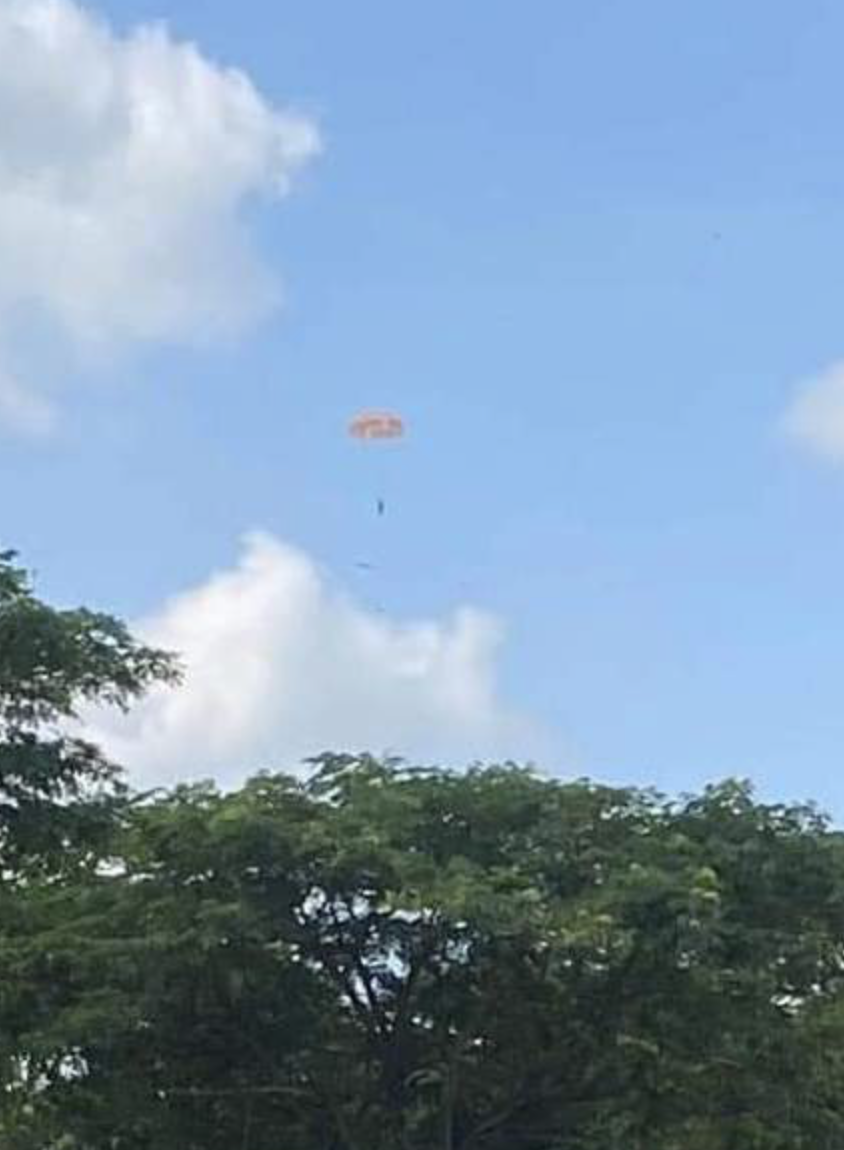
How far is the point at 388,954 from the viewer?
19094 mm

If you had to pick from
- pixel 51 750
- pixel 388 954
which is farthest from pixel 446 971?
pixel 51 750

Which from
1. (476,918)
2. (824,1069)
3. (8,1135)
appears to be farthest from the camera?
(824,1069)

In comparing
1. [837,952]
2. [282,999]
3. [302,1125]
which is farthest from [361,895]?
[837,952]

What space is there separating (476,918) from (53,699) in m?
4.55

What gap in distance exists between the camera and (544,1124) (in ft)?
65.2

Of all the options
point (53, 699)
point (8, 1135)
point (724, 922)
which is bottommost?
point (8, 1135)

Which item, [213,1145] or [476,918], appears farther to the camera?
[213,1145]

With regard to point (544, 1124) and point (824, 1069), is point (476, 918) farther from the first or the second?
point (824, 1069)

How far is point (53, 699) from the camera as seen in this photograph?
2009cm

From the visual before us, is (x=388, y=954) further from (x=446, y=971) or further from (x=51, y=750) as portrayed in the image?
(x=51, y=750)

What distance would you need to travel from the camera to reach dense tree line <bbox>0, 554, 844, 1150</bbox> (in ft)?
59.6

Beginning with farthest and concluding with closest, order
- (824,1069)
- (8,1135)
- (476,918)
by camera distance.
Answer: (824,1069)
(8,1135)
(476,918)

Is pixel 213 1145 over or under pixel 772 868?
under

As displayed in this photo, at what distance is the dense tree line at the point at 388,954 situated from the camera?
59.6 ft
